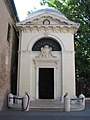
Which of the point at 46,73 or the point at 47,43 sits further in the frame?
the point at 47,43

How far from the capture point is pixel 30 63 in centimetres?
1927

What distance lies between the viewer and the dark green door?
19.4m

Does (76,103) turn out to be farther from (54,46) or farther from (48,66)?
(54,46)

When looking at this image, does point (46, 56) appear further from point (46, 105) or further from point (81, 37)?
point (81, 37)

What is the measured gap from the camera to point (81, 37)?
25.9 m

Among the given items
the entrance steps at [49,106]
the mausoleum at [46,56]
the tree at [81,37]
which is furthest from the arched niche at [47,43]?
the tree at [81,37]

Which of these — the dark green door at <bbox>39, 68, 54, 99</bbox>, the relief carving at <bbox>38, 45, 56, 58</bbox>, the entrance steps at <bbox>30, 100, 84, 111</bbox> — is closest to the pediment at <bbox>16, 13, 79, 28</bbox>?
the relief carving at <bbox>38, 45, 56, 58</bbox>

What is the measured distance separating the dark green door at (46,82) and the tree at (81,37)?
6454mm

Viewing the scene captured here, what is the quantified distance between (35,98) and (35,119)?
741cm

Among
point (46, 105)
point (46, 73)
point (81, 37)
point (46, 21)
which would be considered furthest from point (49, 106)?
point (81, 37)

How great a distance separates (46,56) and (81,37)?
7729mm

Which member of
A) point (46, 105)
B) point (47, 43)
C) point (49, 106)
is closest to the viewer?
point (49, 106)

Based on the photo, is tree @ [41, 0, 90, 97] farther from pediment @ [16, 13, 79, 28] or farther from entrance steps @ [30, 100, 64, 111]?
entrance steps @ [30, 100, 64, 111]

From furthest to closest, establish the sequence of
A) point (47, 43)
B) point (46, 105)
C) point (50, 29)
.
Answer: point (47, 43)
point (50, 29)
point (46, 105)
